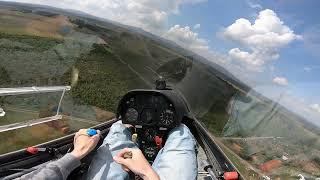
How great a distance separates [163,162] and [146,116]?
1782 millimetres

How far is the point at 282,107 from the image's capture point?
367 inches

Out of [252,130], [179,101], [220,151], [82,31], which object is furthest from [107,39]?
[220,151]

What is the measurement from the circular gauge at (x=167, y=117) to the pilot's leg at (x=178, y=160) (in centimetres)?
73

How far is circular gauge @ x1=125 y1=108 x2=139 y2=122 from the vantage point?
16.4ft

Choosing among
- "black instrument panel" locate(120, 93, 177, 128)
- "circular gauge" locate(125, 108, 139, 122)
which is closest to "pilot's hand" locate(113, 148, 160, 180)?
"black instrument panel" locate(120, 93, 177, 128)

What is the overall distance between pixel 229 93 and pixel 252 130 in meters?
1.52

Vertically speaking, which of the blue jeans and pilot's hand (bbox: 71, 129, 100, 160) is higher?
pilot's hand (bbox: 71, 129, 100, 160)

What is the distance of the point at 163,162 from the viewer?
333cm

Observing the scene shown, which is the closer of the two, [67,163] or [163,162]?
[67,163]

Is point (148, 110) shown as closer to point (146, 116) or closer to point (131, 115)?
point (146, 116)

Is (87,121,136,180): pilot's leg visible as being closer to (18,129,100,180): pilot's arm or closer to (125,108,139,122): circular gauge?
(18,129,100,180): pilot's arm

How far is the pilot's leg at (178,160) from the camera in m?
3.09

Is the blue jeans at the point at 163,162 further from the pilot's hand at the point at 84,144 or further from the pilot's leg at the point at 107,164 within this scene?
the pilot's hand at the point at 84,144

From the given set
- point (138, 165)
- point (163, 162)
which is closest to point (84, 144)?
point (138, 165)
